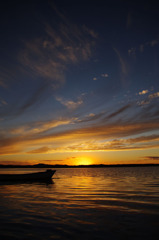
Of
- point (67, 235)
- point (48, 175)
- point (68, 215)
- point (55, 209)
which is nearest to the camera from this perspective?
point (67, 235)

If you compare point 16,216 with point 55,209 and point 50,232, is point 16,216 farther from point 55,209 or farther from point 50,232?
point 50,232

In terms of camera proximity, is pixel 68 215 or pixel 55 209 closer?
pixel 68 215

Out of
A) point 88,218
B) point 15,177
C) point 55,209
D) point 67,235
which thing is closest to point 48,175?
point 15,177

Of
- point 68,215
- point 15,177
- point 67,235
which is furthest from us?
point 15,177

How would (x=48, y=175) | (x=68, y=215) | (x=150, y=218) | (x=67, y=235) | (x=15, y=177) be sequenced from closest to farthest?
(x=67, y=235), (x=150, y=218), (x=68, y=215), (x=15, y=177), (x=48, y=175)

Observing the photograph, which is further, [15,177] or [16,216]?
[15,177]

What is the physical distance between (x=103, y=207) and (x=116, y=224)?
3.90 m

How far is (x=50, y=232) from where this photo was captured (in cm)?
805

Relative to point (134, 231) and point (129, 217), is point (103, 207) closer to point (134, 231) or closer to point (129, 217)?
point (129, 217)

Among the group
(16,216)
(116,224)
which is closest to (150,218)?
(116,224)

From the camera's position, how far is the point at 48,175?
38781mm

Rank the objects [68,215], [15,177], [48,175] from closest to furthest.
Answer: [68,215], [15,177], [48,175]

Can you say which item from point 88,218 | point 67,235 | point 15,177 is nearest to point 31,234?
point 67,235

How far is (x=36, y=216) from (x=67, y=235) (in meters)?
3.67
